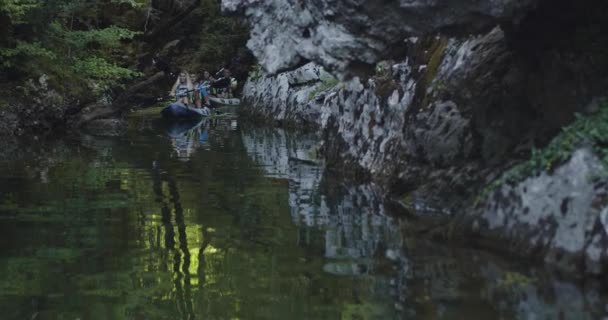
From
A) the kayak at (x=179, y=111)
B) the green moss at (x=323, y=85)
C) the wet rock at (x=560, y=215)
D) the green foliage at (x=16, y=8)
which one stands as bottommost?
the wet rock at (x=560, y=215)

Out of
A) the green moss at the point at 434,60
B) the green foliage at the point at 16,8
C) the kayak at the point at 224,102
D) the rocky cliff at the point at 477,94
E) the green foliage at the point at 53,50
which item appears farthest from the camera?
the kayak at the point at 224,102

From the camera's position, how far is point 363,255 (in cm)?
714

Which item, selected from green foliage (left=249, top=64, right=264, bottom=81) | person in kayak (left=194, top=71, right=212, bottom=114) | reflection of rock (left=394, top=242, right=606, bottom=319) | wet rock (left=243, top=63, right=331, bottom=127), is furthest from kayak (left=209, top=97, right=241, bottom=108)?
reflection of rock (left=394, top=242, right=606, bottom=319)

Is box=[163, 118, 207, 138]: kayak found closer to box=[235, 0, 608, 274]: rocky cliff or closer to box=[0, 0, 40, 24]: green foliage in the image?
box=[0, 0, 40, 24]: green foliage

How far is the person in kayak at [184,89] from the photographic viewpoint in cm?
3075

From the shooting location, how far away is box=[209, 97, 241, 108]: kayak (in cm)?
3426

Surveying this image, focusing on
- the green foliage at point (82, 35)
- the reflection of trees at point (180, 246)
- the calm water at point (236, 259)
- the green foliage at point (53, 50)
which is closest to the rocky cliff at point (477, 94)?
the calm water at point (236, 259)

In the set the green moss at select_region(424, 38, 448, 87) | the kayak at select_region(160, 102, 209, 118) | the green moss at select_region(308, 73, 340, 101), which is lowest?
the green moss at select_region(424, 38, 448, 87)

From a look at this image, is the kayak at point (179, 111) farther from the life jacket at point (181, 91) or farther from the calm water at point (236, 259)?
the calm water at point (236, 259)

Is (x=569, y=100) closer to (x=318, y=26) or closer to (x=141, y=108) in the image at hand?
(x=318, y=26)

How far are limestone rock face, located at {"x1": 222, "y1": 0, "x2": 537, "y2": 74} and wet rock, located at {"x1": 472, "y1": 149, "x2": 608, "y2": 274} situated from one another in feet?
5.17

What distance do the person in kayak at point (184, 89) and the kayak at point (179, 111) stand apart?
4.39ft

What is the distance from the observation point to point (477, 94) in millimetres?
9406

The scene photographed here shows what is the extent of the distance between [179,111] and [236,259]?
864 inches
